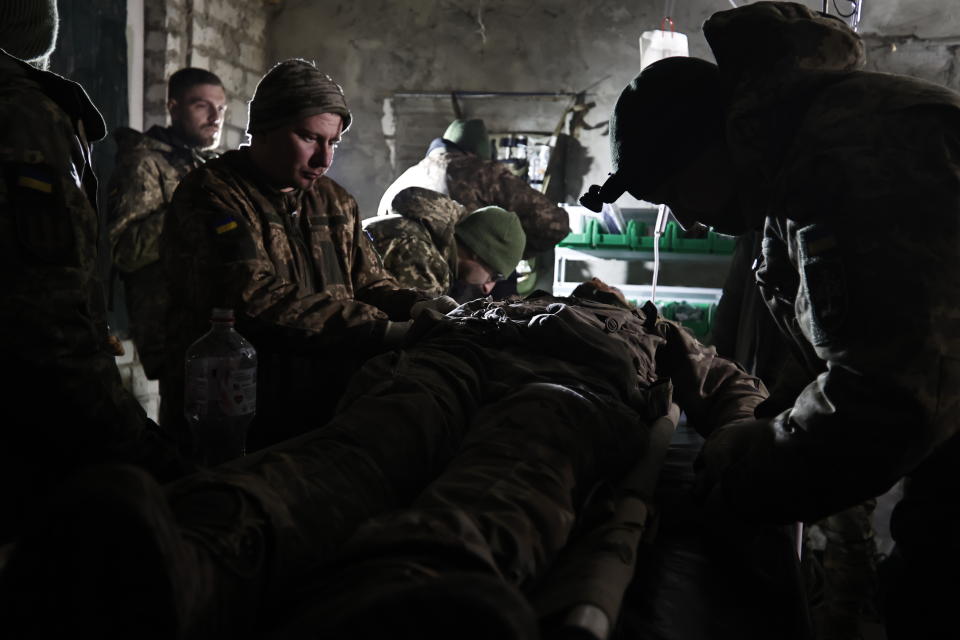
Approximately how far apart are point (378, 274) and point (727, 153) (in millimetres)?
1585

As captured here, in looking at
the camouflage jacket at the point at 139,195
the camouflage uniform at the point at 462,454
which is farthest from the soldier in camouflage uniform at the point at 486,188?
the camouflage uniform at the point at 462,454

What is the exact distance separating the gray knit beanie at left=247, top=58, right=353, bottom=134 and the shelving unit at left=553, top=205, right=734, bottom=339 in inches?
94.7

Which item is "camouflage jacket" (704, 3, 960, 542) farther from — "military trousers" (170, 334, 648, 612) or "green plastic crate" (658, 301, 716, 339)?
"green plastic crate" (658, 301, 716, 339)

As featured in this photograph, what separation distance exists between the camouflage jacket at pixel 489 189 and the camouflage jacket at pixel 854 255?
11.1ft

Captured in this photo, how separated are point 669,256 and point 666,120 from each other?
302cm

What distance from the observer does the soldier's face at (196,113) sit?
3.83m

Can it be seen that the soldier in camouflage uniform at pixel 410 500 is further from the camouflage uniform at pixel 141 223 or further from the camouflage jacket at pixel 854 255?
the camouflage uniform at pixel 141 223

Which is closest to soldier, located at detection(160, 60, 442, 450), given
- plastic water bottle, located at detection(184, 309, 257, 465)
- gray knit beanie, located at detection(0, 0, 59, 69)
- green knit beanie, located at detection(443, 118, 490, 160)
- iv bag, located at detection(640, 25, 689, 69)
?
plastic water bottle, located at detection(184, 309, 257, 465)

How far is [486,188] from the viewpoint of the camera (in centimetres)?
477

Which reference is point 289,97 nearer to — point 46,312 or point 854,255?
point 46,312

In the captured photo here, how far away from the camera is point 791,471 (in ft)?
4.11

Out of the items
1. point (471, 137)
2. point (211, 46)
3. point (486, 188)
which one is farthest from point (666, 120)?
point (211, 46)

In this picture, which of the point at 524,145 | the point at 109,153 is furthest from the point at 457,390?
the point at 524,145

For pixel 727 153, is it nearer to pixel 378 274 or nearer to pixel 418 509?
pixel 418 509
